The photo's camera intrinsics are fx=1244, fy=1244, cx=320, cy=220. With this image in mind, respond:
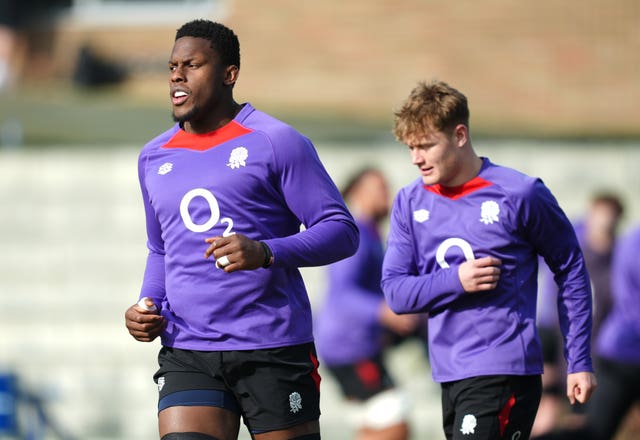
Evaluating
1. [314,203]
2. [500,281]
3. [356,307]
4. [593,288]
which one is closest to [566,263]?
[500,281]

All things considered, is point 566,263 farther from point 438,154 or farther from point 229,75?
point 229,75

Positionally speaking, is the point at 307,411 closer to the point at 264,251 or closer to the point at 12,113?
the point at 264,251

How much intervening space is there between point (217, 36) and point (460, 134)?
1074mm

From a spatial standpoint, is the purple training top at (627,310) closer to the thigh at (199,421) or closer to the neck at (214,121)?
the neck at (214,121)

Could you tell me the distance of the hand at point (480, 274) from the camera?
191 inches

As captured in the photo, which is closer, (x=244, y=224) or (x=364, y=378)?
(x=244, y=224)

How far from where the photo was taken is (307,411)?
15.3ft

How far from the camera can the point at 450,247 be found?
5078mm

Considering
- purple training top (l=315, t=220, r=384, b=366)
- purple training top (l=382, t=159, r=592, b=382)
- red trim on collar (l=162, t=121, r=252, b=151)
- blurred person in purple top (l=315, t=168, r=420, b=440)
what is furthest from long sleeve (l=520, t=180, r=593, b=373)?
purple training top (l=315, t=220, r=384, b=366)

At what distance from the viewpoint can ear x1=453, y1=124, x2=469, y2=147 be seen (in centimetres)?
505

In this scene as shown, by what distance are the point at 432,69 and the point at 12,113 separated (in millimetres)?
4978

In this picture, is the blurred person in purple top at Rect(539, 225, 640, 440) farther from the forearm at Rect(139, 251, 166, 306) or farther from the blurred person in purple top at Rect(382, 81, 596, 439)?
the forearm at Rect(139, 251, 166, 306)

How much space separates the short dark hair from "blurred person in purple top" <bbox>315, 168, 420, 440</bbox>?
3.37 m

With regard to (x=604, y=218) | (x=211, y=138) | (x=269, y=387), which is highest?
(x=211, y=138)
